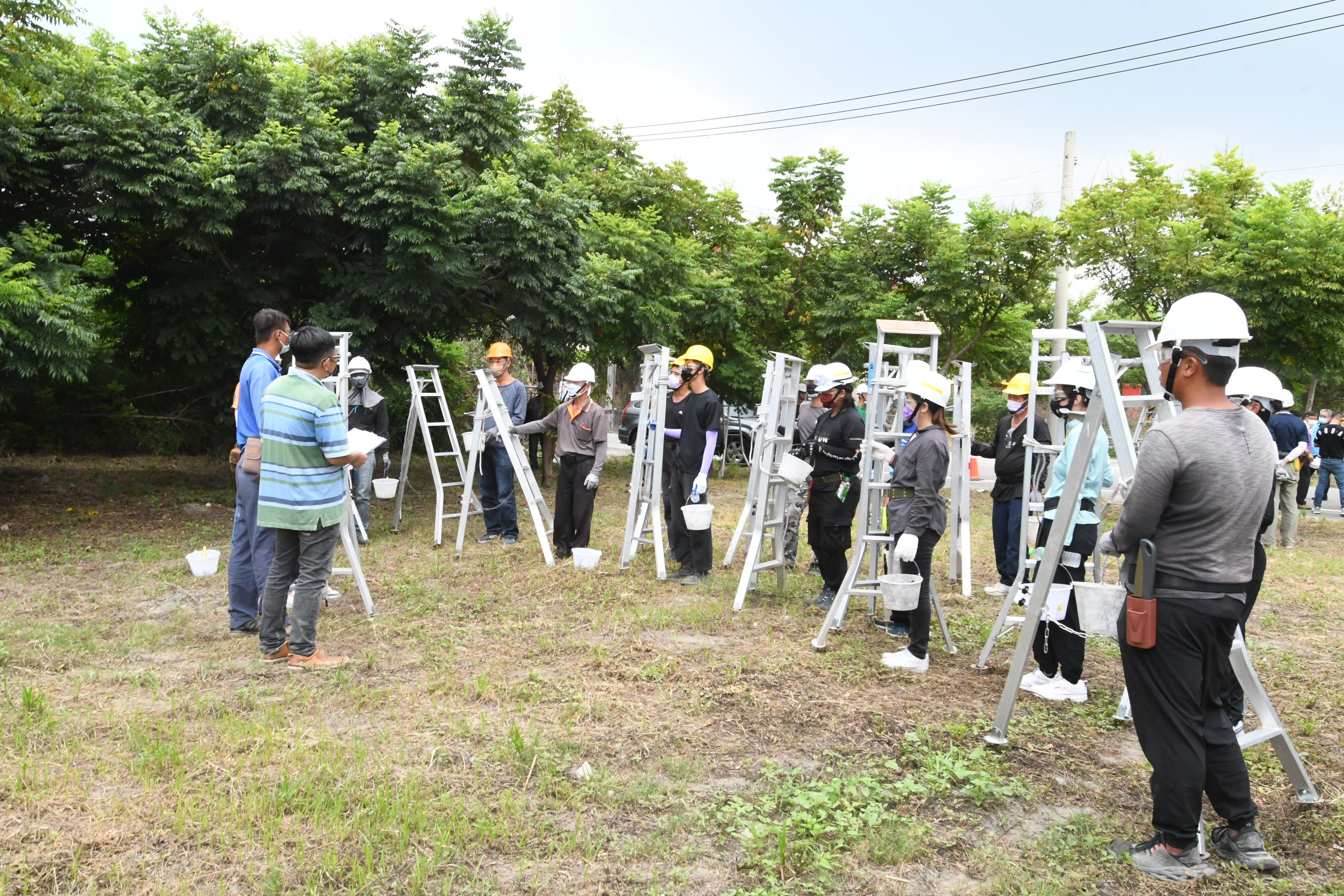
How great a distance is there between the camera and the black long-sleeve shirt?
294 inches

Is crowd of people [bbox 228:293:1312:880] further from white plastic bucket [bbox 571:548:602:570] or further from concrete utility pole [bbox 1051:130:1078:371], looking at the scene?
concrete utility pole [bbox 1051:130:1078:371]

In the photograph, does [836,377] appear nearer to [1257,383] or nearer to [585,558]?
[1257,383]

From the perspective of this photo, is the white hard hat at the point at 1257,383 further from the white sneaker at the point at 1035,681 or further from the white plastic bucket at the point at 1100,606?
the white plastic bucket at the point at 1100,606

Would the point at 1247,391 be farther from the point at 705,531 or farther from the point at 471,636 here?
the point at 471,636

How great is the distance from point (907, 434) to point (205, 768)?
415 cm

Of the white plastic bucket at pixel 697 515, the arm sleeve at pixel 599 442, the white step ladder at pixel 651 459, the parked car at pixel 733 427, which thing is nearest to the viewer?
the white plastic bucket at pixel 697 515

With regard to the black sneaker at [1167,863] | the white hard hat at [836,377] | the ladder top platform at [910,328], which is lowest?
the black sneaker at [1167,863]

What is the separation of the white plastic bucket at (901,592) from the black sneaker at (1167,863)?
6.29ft

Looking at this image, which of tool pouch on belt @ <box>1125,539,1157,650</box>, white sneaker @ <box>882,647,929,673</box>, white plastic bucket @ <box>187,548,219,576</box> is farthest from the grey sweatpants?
tool pouch on belt @ <box>1125,539,1157,650</box>

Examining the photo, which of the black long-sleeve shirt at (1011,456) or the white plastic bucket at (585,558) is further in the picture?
the white plastic bucket at (585,558)

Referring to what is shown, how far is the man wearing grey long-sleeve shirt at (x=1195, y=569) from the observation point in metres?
3.09

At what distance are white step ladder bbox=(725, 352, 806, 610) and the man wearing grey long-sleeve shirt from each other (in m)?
3.79

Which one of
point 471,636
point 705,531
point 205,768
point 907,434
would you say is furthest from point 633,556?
point 205,768

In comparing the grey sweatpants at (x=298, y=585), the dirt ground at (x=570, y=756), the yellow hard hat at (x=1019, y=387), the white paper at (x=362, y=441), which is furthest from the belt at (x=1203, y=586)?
the yellow hard hat at (x=1019, y=387)
